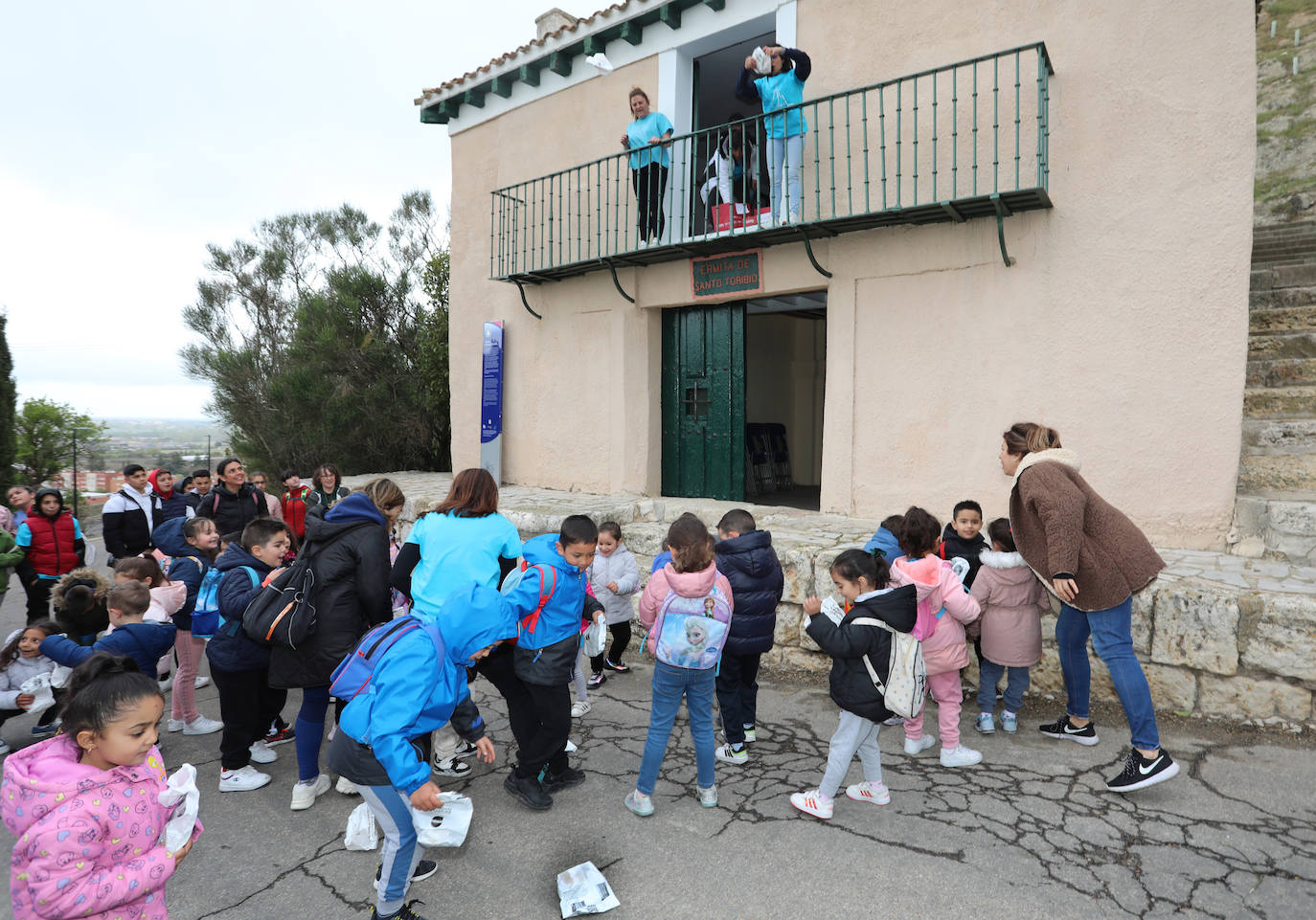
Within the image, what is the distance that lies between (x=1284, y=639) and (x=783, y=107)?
A: 5.26 meters

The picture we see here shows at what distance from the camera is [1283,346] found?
650 cm

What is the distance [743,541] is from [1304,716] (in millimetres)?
3114

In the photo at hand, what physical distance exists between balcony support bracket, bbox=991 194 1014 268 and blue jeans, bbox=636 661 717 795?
4318mm

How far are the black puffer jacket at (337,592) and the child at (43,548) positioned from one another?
3527mm

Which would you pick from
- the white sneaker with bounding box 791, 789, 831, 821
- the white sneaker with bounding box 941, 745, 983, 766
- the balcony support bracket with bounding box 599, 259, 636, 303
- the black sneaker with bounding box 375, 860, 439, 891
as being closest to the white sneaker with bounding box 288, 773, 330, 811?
the black sneaker with bounding box 375, 860, 439, 891

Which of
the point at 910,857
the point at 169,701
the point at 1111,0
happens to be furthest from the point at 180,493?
the point at 1111,0

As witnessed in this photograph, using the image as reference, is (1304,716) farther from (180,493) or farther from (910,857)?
(180,493)

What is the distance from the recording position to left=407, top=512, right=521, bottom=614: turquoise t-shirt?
3438 mm

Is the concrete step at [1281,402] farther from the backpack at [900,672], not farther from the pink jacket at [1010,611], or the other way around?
the backpack at [900,672]

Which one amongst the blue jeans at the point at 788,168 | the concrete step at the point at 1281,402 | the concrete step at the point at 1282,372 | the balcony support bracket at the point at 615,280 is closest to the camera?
the concrete step at the point at 1281,402

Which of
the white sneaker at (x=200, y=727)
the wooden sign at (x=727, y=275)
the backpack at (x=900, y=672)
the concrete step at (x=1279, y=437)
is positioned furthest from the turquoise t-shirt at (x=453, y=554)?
the concrete step at (x=1279, y=437)

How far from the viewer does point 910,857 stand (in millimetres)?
2912

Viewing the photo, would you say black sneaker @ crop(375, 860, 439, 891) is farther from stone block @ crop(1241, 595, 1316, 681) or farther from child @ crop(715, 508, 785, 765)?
stone block @ crop(1241, 595, 1316, 681)

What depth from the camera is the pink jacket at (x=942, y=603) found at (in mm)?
3537
